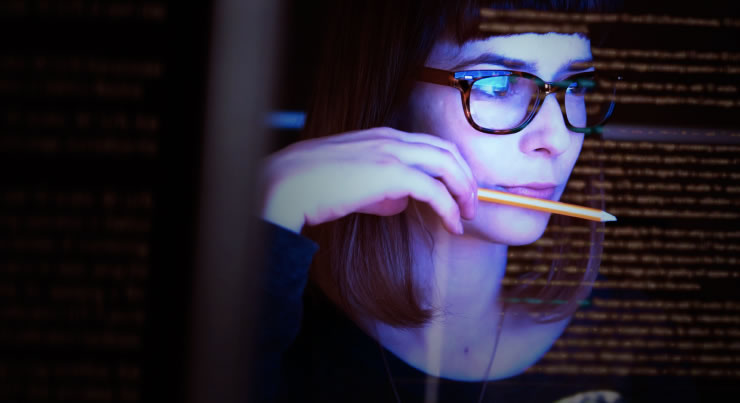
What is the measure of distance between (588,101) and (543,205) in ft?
0.40

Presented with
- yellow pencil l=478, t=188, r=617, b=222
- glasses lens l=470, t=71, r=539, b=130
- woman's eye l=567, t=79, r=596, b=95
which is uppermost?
woman's eye l=567, t=79, r=596, b=95

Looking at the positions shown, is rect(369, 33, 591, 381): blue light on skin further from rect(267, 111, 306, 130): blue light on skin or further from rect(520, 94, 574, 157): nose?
rect(267, 111, 306, 130): blue light on skin

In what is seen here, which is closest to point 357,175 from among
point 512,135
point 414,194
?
point 414,194

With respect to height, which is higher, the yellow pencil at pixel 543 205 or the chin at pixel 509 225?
the yellow pencil at pixel 543 205

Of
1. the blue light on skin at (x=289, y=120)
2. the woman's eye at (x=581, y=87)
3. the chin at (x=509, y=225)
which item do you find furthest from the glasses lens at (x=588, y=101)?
the blue light on skin at (x=289, y=120)

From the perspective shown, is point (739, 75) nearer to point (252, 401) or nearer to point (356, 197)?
point (356, 197)

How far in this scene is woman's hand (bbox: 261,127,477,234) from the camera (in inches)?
18.4

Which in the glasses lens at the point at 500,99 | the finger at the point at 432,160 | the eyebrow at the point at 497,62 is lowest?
the finger at the point at 432,160

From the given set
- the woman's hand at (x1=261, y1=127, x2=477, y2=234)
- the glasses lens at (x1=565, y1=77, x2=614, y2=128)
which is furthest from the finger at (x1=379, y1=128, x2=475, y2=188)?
the glasses lens at (x1=565, y1=77, x2=614, y2=128)

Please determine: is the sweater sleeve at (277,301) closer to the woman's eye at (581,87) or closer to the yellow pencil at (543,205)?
the yellow pencil at (543,205)

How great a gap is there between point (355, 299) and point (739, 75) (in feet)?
1.60

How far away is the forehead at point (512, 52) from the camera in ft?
1.57

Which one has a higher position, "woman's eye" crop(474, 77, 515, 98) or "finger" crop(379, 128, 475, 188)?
"woman's eye" crop(474, 77, 515, 98)

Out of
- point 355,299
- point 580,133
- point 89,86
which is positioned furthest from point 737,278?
point 89,86
